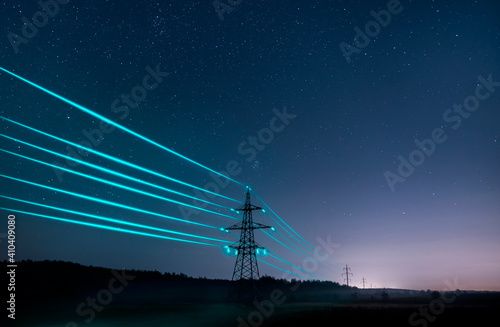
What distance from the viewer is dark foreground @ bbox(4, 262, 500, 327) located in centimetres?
2531

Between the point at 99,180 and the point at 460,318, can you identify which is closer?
the point at 99,180

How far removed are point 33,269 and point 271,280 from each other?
71.0 metres

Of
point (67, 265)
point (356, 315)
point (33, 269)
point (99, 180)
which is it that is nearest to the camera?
point (99, 180)

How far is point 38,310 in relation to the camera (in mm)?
35406

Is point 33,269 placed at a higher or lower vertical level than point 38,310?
higher

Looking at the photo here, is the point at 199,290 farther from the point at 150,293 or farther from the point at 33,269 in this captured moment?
the point at 33,269

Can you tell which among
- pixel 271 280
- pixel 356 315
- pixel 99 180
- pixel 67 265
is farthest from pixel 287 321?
pixel 271 280

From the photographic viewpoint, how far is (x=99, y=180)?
919 inches

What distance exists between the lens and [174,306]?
4241 cm

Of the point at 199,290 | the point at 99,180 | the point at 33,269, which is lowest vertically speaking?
the point at 199,290

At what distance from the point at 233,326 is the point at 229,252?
13.7 metres

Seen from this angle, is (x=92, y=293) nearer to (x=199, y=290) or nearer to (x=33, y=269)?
(x=33, y=269)

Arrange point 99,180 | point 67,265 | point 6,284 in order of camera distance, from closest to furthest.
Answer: point 99,180 < point 6,284 < point 67,265

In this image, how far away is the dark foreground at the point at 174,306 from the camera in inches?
997
